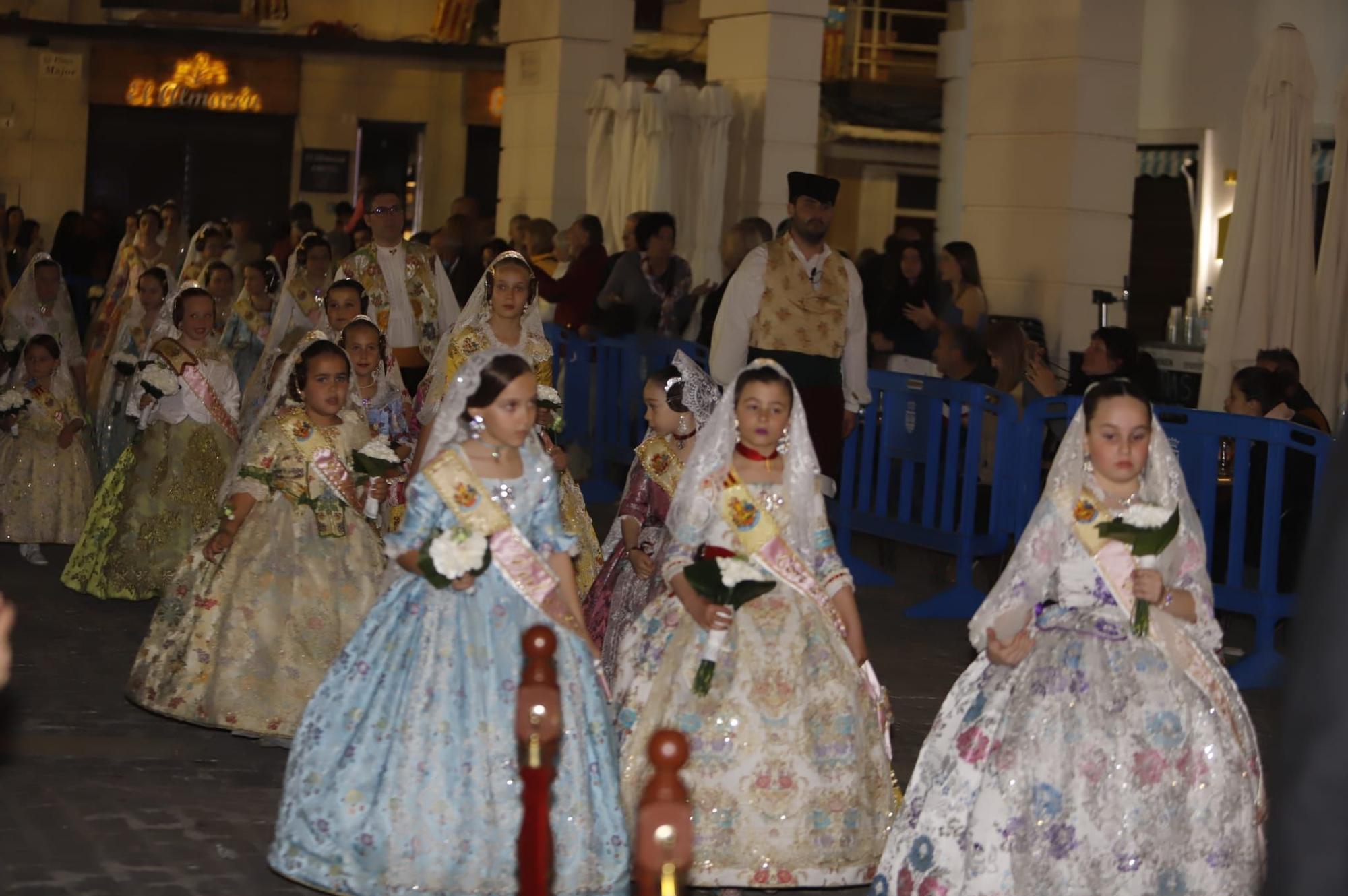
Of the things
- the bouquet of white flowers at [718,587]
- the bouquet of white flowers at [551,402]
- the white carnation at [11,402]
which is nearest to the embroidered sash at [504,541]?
the bouquet of white flowers at [718,587]

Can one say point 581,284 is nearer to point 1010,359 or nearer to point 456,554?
point 1010,359

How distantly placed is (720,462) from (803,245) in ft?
14.6

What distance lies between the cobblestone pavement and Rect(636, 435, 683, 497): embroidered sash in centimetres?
144

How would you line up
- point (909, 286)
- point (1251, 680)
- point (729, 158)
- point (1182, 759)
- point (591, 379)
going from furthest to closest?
point (729, 158) → point (591, 379) → point (909, 286) → point (1251, 680) → point (1182, 759)

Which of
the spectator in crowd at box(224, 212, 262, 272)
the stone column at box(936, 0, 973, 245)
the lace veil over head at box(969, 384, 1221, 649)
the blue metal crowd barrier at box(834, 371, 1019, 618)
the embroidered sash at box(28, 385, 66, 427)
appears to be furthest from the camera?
the spectator in crowd at box(224, 212, 262, 272)

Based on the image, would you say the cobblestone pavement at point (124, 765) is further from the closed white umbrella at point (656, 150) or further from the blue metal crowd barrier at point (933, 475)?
the closed white umbrella at point (656, 150)

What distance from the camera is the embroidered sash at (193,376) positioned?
1080cm

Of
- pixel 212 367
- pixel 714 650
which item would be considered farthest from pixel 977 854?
pixel 212 367

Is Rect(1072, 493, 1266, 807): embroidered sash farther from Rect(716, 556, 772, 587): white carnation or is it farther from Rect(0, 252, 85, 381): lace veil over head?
Rect(0, 252, 85, 381): lace veil over head

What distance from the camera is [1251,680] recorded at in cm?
968

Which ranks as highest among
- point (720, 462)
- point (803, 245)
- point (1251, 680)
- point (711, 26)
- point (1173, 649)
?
point (711, 26)

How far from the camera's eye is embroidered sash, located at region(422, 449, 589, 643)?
6070 millimetres

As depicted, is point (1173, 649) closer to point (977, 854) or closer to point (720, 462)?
point (977, 854)

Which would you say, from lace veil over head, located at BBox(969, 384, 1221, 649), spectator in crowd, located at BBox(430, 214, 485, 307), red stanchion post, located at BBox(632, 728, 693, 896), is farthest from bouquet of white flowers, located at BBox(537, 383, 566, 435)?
spectator in crowd, located at BBox(430, 214, 485, 307)
